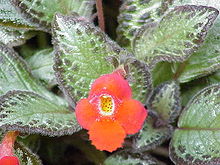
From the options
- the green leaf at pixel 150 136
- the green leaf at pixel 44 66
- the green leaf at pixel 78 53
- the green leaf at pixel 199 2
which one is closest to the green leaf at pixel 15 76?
the green leaf at pixel 44 66

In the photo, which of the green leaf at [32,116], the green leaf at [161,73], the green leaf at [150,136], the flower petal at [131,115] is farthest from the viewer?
the green leaf at [161,73]

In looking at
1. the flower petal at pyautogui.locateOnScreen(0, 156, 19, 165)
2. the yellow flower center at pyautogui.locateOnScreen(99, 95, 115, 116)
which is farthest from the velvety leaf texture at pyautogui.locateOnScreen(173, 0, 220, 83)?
the flower petal at pyautogui.locateOnScreen(0, 156, 19, 165)

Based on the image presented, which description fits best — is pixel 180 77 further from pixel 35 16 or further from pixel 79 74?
pixel 35 16

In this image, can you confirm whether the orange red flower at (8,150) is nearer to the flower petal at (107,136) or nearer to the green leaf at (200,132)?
the flower petal at (107,136)

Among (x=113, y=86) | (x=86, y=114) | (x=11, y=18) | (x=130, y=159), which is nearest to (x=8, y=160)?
(x=86, y=114)

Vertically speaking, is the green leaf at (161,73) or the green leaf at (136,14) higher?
the green leaf at (136,14)

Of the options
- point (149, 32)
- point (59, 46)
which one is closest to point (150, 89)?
point (149, 32)
